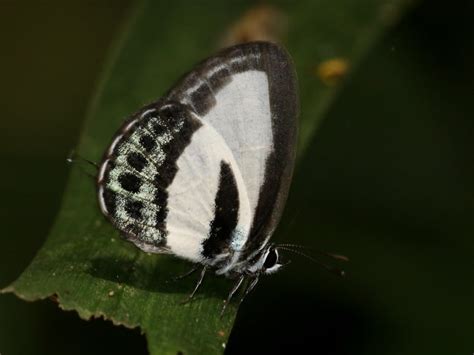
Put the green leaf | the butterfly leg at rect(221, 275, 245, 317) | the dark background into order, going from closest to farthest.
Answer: the green leaf < the butterfly leg at rect(221, 275, 245, 317) < the dark background

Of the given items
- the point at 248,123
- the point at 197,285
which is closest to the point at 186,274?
the point at 197,285

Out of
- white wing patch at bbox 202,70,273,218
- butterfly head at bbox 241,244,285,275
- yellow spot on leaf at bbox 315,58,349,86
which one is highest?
yellow spot on leaf at bbox 315,58,349,86

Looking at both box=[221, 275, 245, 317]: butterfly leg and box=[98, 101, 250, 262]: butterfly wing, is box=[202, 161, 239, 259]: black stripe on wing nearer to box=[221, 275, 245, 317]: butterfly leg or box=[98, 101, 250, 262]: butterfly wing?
box=[98, 101, 250, 262]: butterfly wing

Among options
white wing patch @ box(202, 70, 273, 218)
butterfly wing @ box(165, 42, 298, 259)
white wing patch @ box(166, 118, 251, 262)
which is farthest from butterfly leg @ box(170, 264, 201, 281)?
white wing patch @ box(202, 70, 273, 218)

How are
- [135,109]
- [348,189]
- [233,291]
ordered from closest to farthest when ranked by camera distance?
[233,291]
[135,109]
[348,189]

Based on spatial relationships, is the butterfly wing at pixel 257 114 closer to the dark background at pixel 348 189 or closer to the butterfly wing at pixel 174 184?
the butterfly wing at pixel 174 184

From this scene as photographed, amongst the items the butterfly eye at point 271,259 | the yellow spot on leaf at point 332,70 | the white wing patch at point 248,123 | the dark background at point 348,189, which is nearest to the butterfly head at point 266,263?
the butterfly eye at point 271,259

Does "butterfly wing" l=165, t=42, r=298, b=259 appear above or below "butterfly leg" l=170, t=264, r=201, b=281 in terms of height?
above

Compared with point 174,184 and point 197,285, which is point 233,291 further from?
point 174,184
